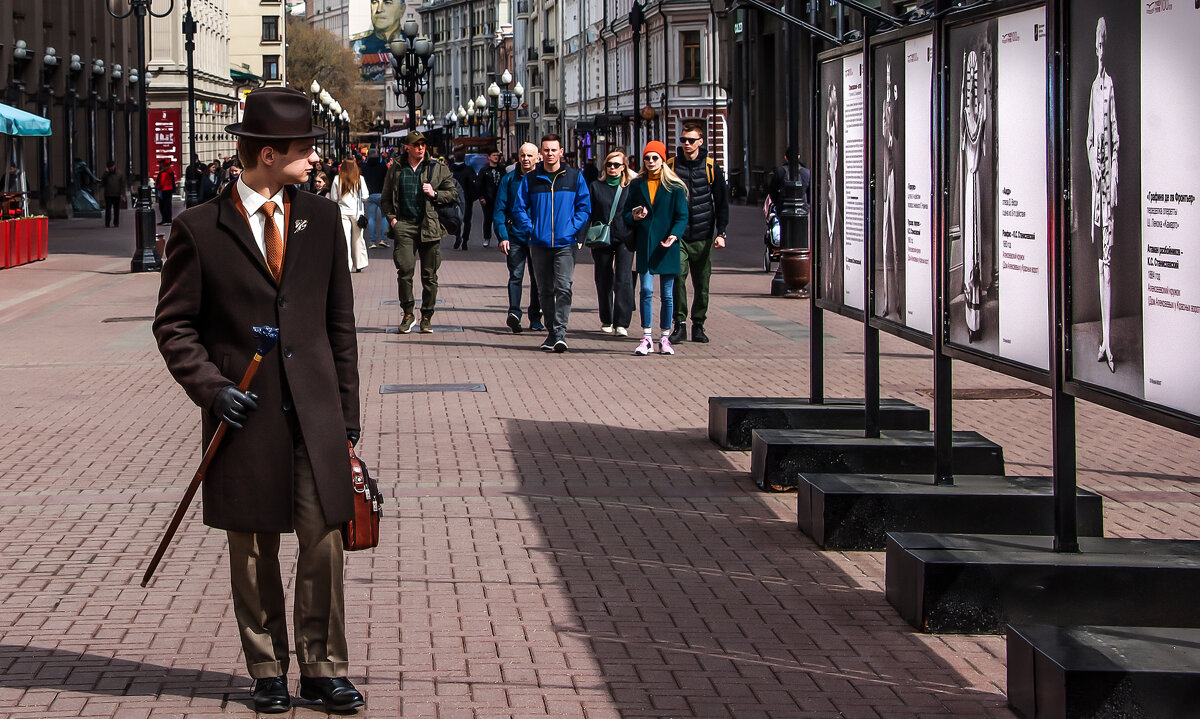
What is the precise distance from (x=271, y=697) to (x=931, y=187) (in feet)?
12.0

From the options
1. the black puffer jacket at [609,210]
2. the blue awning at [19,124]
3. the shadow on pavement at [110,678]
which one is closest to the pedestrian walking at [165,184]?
the blue awning at [19,124]

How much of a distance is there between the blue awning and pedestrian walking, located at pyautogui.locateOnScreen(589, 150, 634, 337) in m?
16.8

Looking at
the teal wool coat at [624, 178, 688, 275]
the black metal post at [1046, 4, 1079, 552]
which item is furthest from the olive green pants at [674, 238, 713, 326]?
the black metal post at [1046, 4, 1079, 552]

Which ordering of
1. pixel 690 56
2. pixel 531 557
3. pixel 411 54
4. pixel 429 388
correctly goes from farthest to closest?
1. pixel 690 56
2. pixel 411 54
3. pixel 429 388
4. pixel 531 557

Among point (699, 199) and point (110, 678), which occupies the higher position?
point (699, 199)

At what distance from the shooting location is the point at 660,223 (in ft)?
48.3

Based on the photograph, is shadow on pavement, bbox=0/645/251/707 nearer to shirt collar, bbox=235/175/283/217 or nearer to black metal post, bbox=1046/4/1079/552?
shirt collar, bbox=235/175/283/217

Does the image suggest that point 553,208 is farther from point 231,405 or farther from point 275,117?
point 231,405

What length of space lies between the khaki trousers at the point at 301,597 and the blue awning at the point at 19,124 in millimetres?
26322

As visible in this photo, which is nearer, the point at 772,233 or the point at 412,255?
the point at 412,255

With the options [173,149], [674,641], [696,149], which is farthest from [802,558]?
[173,149]

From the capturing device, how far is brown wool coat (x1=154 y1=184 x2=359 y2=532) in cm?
479

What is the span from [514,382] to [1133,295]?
8262 mm

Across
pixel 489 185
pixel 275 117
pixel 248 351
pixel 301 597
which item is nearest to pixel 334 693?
pixel 301 597
